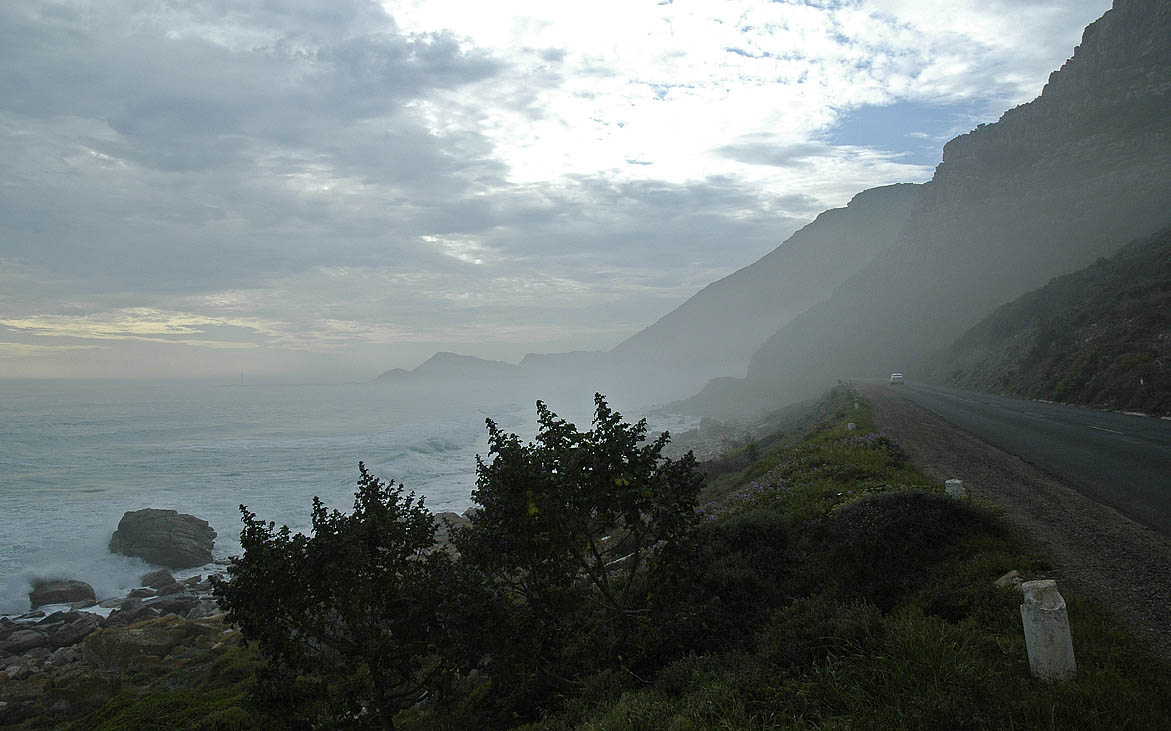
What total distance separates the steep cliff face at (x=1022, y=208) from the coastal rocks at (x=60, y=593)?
68.0 meters

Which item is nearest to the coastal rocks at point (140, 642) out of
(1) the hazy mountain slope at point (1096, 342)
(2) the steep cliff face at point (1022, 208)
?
(1) the hazy mountain slope at point (1096, 342)

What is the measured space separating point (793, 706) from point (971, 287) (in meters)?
90.4

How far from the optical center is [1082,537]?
6.98 m

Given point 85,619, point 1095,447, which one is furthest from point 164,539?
point 1095,447

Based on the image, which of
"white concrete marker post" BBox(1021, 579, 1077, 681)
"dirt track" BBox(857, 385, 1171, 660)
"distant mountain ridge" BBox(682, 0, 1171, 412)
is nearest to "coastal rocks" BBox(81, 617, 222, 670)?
"white concrete marker post" BBox(1021, 579, 1077, 681)

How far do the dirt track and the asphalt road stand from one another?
365mm

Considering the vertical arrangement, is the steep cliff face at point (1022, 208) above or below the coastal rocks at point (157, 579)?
above

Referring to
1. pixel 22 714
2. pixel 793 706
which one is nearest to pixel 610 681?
pixel 793 706

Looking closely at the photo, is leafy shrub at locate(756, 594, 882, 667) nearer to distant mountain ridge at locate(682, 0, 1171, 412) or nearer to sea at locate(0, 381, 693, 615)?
sea at locate(0, 381, 693, 615)

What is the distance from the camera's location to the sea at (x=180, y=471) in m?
26.8

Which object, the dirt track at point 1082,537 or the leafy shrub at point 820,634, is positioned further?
the dirt track at point 1082,537

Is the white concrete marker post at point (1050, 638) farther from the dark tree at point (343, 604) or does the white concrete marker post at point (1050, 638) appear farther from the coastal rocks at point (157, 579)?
the coastal rocks at point (157, 579)

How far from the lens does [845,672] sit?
15.5 ft

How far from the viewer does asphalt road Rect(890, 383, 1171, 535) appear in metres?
8.66
